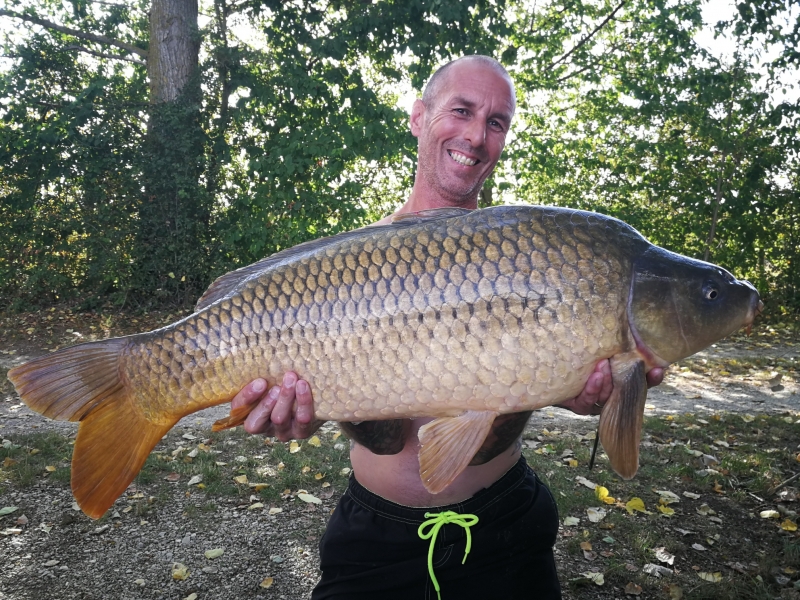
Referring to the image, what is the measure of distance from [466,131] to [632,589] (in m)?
2.05

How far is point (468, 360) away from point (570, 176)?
30.2ft

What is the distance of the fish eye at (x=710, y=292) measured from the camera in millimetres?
1506

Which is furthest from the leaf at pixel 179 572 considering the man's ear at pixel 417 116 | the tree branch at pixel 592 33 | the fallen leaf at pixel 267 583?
the tree branch at pixel 592 33

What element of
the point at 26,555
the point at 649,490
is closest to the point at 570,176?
the point at 649,490

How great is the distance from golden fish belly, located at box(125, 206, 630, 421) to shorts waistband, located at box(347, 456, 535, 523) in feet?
1.66

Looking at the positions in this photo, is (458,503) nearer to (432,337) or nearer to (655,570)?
(432,337)

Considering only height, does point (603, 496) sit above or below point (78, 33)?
below

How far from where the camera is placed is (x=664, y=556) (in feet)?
9.40

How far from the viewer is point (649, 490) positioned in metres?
3.51

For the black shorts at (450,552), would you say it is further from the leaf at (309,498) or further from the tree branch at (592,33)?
the tree branch at (592,33)

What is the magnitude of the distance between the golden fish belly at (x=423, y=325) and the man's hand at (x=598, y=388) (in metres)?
0.03

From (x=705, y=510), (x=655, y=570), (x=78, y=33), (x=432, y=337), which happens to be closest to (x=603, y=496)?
(x=705, y=510)

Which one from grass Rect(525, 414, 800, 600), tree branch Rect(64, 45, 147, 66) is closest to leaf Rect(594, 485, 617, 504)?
grass Rect(525, 414, 800, 600)

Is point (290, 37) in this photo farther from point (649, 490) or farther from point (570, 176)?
point (649, 490)
